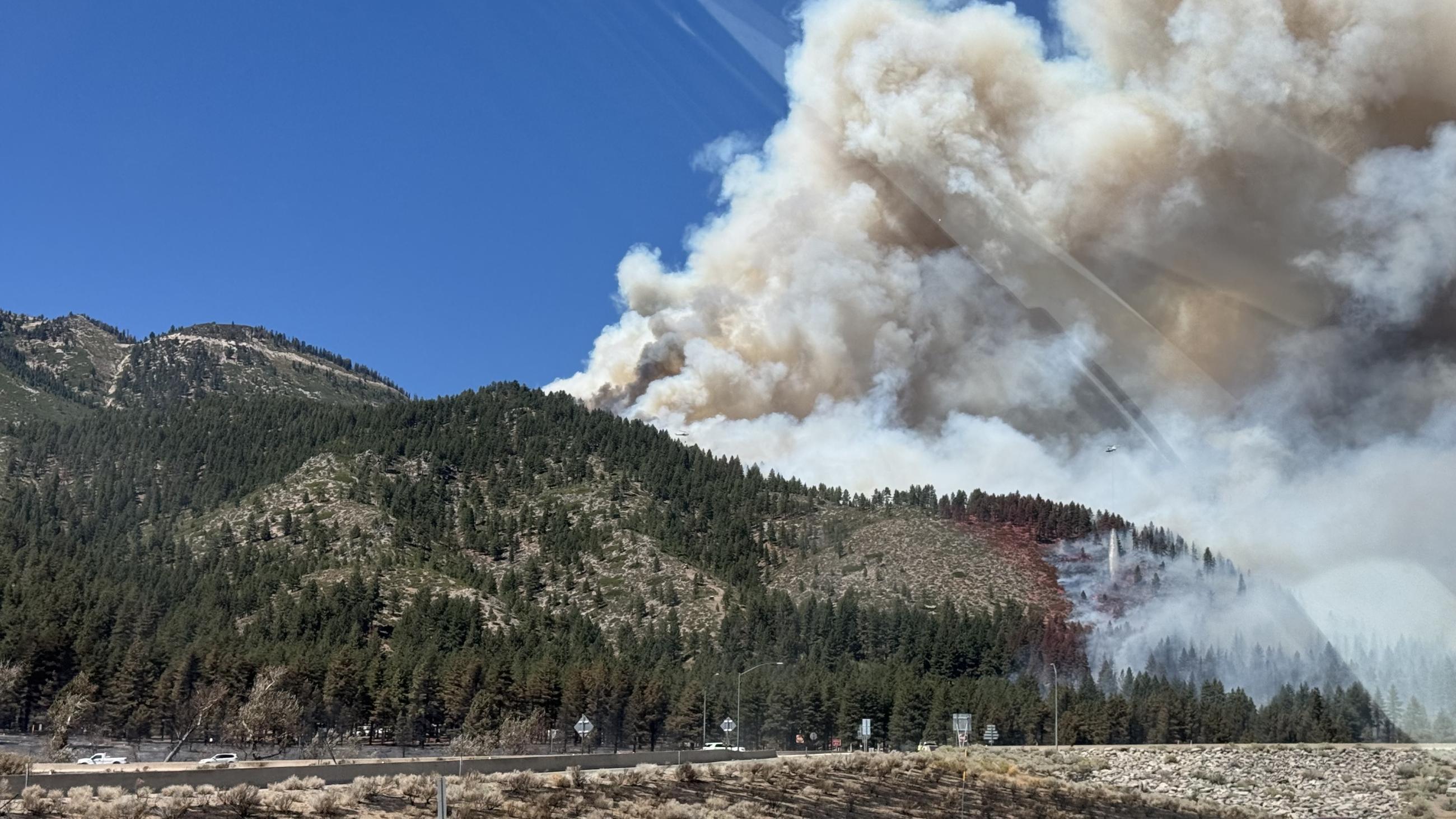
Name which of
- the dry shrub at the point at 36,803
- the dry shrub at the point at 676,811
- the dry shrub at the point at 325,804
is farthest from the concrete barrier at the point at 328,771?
the dry shrub at the point at 676,811

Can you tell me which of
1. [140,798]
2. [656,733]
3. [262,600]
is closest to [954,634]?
[656,733]

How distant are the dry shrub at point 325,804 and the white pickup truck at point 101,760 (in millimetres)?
23481

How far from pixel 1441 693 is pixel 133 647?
109 meters

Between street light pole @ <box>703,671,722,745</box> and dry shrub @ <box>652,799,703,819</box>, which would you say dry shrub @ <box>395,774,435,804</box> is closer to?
dry shrub @ <box>652,799,703,819</box>

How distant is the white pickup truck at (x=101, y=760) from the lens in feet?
192

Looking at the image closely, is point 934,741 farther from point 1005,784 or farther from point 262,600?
point 262,600

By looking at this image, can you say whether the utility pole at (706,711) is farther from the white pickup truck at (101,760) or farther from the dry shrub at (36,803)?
the dry shrub at (36,803)

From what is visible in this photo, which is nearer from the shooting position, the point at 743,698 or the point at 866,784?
A: the point at 866,784

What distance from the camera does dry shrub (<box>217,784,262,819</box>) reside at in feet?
114

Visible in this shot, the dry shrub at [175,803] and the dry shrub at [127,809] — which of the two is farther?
the dry shrub at [175,803]

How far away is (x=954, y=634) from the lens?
17975 centimetres

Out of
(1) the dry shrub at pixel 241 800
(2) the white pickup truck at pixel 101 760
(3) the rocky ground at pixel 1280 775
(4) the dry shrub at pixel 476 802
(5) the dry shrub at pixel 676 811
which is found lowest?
(2) the white pickup truck at pixel 101 760

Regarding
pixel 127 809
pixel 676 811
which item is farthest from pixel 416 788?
pixel 127 809

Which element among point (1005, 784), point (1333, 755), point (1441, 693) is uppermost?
point (1441, 693)
